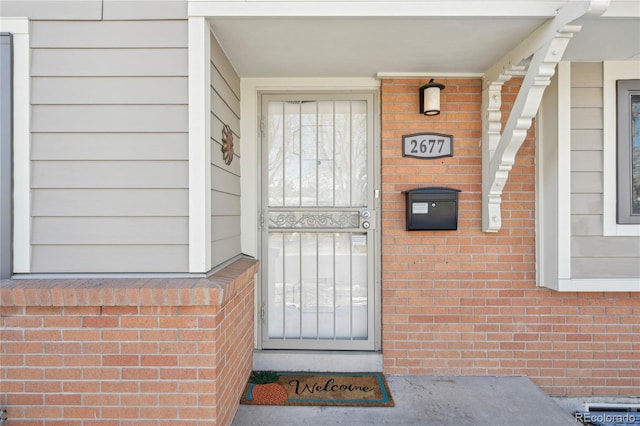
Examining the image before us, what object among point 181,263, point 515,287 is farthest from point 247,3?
point 515,287

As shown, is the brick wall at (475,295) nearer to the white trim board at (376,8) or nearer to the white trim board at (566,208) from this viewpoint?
the white trim board at (566,208)

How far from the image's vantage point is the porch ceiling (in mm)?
1806

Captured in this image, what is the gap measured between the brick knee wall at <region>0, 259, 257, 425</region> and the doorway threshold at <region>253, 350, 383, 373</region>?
0.89 meters

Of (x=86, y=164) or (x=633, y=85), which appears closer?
(x=86, y=164)

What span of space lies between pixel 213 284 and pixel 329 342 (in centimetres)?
132

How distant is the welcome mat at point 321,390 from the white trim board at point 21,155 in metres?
1.57

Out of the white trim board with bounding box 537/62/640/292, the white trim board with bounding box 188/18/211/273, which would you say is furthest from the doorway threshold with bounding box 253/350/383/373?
the white trim board with bounding box 537/62/640/292

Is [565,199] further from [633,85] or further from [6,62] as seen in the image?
[6,62]

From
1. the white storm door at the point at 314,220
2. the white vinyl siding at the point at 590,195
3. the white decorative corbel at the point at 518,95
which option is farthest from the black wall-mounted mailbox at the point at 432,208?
the white vinyl siding at the point at 590,195

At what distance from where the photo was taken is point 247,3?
1.77 meters

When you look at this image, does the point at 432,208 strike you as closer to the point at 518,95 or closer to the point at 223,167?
the point at 518,95

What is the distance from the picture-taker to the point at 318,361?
2.59m

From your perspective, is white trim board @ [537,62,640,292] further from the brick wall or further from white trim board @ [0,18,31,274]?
white trim board @ [0,18,31,274]

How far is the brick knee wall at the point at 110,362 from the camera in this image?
1.70 metres
